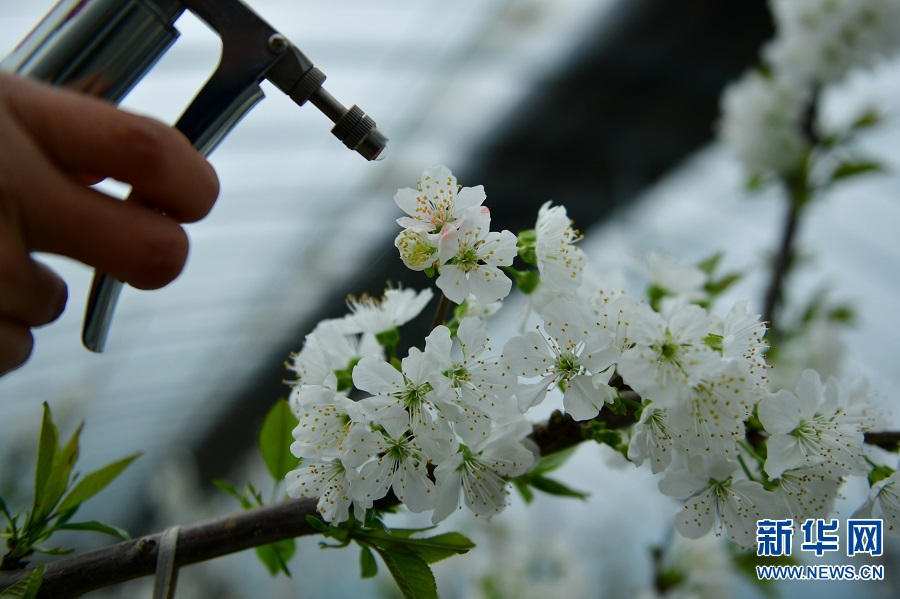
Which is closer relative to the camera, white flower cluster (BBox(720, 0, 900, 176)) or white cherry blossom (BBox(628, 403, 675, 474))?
white cherry blossom (BBox(628, 403, 675, 474))

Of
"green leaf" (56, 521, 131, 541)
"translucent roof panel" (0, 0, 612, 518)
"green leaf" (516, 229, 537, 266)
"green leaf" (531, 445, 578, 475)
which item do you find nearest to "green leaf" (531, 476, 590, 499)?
"green leaf" (531, 445, 578, 475)

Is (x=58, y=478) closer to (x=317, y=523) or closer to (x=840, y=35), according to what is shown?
(x=317, y=523)

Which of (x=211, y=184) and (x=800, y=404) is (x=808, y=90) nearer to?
(x=800, y=404)

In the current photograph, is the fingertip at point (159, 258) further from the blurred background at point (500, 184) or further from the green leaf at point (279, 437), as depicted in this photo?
the blurred background at point (500, 184)

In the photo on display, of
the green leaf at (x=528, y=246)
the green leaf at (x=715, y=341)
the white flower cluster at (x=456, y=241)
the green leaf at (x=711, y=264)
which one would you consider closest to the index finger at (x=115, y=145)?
the white flower cluster at (x=456, y=241)

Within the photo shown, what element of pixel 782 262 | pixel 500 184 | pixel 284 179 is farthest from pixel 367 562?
pixel 284 179

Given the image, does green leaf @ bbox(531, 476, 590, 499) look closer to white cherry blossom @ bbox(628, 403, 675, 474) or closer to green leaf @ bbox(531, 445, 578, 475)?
green leaf @ bbox(531, 445, 578, 475)

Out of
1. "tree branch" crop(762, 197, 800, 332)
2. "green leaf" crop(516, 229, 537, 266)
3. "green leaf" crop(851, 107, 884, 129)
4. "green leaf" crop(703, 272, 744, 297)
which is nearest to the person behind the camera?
"green leaf" crop(516, 229, 537, 266)
